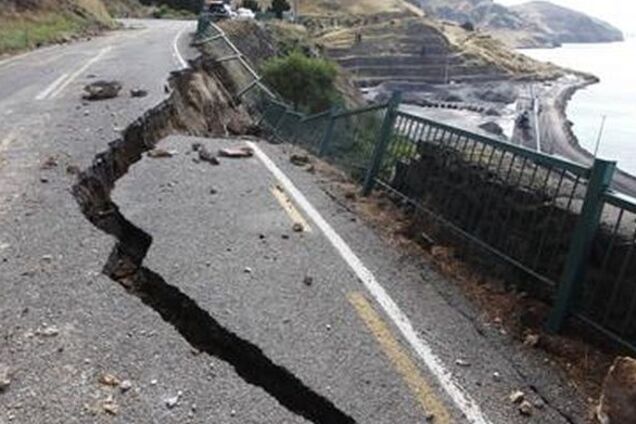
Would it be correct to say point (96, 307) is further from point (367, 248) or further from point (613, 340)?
point (613, 340)

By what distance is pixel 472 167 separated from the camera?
720 cm

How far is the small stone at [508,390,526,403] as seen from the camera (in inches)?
175

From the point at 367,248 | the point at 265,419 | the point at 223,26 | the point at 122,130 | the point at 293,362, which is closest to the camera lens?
the point at 265,419

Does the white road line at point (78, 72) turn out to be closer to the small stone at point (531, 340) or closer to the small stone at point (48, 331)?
the small stone at point (48, 331)

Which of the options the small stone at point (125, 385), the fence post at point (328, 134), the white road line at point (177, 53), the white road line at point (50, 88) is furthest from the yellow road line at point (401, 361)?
the white road line at point (177, 53)

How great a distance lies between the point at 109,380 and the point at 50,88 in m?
12.3

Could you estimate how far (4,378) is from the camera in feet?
13.6

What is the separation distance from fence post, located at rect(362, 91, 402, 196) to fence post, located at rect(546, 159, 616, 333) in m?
4.15

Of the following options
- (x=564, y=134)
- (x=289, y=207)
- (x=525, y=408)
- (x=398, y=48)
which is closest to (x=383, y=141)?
(x=289, y=207)

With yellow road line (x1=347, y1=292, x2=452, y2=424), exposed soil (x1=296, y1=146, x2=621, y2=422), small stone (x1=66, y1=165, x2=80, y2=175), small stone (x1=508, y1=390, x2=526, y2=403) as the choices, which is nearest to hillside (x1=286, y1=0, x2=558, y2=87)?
small stone (x1=66, y1=165, x2=80, y2=175)

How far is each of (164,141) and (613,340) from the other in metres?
8.07

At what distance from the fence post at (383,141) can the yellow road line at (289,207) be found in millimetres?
1128

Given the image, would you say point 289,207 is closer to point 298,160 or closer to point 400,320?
point 400,320

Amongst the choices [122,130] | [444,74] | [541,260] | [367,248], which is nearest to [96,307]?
[367,248]
